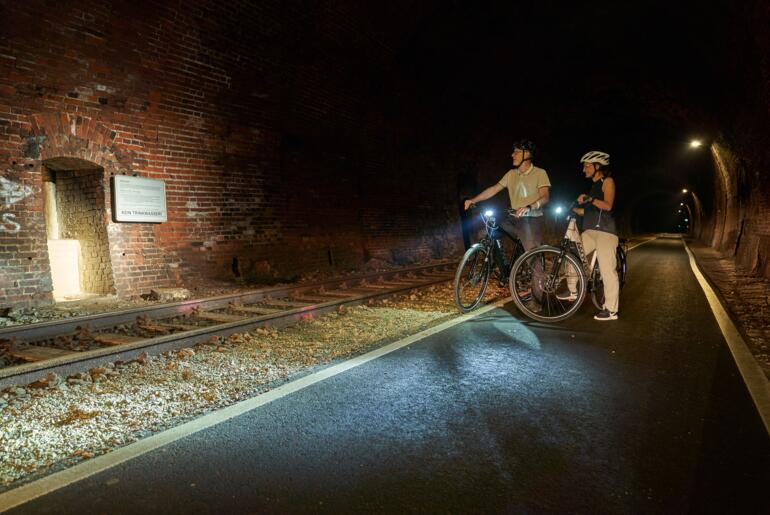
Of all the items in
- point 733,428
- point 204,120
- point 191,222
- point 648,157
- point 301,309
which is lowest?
point 733,428

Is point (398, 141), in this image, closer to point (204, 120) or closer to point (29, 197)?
point (204, 120)

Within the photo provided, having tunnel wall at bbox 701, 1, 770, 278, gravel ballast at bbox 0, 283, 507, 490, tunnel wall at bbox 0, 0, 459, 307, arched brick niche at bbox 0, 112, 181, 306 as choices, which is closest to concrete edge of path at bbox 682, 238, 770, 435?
gravel ballast at bbox 0, 283, 507, 490

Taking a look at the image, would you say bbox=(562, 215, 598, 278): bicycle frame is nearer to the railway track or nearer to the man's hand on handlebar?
the man's hand on handlebar

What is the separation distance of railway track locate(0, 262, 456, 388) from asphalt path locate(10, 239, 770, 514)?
188 centimetres

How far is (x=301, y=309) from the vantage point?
621 cm

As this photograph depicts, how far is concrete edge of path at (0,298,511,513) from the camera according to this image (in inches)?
90.2

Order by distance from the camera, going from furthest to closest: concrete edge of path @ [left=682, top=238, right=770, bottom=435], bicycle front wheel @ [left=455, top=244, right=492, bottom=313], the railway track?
bicycle front wheel @ [left=455, top=244, right=492, bottom=313] → the railway track → concrete edge of path @ [left=682, top=238, right=770, bottom=435]

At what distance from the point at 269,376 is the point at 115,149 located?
550 cm

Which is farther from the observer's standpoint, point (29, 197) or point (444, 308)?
point (444, 308)

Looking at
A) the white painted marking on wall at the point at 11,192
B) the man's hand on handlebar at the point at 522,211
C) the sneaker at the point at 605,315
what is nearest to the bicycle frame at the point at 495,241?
the man's hand on handlebar at the point at 522,211

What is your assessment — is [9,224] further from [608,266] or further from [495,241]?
[608,266]

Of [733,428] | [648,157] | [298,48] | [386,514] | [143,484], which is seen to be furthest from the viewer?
[648,157]

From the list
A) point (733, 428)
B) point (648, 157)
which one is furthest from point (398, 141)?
point (648, 157)

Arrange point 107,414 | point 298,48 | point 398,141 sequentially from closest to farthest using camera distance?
point 107,414 < point 298,48 < point 398,141
